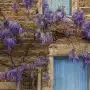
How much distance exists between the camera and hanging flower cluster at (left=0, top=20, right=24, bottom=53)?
12.2m

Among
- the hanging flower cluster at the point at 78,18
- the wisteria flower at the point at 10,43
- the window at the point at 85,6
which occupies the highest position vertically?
the window at the point at 85,6

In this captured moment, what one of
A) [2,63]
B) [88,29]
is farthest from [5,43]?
[88,29]

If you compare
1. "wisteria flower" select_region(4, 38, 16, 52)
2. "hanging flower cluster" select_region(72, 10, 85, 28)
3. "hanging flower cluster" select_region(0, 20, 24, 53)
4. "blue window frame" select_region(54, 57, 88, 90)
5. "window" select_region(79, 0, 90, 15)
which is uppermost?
"window" select_region(79, 0, 90, 15)

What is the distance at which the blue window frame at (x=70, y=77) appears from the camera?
1282 centimetres

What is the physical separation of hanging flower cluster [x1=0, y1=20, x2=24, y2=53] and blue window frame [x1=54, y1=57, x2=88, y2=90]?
1.31 m

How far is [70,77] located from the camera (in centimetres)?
1283

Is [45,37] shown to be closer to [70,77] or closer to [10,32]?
[10,32]

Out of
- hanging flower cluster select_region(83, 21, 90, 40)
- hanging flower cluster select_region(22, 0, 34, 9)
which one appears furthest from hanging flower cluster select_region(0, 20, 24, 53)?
hanging flower cluster select_region(83, 21, 90, 40)

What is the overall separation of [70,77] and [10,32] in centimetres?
205

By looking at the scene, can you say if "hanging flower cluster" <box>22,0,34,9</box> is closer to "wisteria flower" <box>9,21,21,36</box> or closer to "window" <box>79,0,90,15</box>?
"wisteria flower" <box>9,21,21,36</box>

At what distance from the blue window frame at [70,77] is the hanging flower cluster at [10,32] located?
131 cm

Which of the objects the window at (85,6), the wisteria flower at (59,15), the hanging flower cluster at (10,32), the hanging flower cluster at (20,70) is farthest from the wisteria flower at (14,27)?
the window at (85,6)

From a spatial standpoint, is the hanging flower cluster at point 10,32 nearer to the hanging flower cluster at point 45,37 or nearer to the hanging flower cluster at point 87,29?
the hanging flower cluster at point 45,37

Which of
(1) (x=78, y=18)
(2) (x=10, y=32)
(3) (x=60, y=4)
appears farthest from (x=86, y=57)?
(2) (x=10, y=32)
